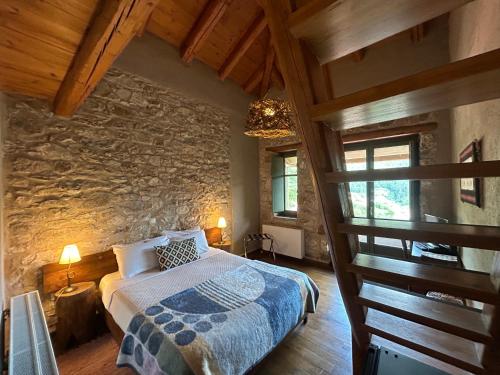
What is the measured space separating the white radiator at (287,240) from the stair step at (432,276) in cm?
330

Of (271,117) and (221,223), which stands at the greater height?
(271,117)

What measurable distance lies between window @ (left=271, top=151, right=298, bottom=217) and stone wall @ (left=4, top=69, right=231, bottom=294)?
52.9 inches

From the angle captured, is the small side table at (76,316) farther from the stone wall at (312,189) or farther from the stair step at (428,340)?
the stair step at (428,340)

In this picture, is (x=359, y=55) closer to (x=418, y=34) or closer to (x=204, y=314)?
(x=418, y=34)

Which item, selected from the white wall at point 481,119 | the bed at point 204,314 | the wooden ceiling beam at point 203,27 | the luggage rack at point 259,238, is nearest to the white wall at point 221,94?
the luggage rack at point 259,238

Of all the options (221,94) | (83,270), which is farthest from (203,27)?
(83,270)

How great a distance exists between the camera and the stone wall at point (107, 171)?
216cm

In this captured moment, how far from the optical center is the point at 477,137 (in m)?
1.73

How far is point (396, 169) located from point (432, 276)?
0.42m

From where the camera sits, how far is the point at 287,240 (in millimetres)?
4258

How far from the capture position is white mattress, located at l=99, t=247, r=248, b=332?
1920 mm

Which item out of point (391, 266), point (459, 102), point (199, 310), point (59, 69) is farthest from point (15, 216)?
point (459, 102)

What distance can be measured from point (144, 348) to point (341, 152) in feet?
6.06

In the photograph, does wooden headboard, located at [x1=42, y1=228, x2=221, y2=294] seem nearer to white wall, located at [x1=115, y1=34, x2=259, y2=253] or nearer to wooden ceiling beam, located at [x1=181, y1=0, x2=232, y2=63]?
white wall, located at [x1=115, y1=34, x2=259, y2=253]
